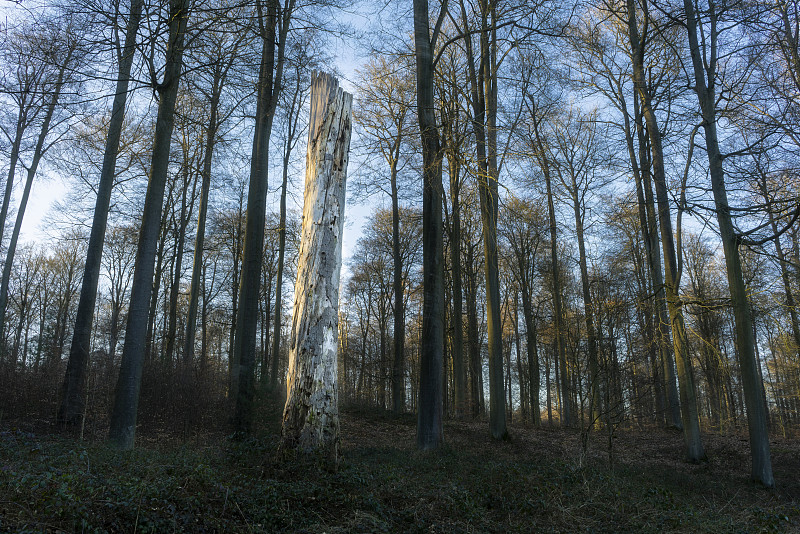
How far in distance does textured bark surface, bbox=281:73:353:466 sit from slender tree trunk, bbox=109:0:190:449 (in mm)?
2981

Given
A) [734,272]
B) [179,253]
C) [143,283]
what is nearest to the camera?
[143,283]

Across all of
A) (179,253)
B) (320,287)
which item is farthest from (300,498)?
(179,253)

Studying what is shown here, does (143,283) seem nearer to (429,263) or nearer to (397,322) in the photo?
(429,263)

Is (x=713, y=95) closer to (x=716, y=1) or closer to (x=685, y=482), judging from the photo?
(x=716, y=1)

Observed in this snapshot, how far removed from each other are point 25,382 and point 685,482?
15.0m

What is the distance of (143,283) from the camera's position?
26.8ft

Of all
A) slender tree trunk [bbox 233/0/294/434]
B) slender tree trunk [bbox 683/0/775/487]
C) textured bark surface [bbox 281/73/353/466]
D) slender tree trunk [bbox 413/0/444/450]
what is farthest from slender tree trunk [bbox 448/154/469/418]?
textured bark surface [bbox 281/73/353/466]

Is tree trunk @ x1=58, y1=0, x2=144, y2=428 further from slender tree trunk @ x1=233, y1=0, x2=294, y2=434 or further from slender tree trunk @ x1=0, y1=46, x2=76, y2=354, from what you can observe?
slender tree trunk @ x1=0, y1=46, x2=76, y2=354

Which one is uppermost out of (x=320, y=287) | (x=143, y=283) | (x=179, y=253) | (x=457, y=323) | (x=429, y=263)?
(x=179, y=253)

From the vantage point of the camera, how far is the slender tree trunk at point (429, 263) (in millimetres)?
9172

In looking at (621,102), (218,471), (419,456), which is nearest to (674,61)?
(621,102)

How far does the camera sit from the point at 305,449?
4.88m

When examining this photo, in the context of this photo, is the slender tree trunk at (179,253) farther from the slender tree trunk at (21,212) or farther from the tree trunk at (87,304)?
the tree trunk at (87,304)

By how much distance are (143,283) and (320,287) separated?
14.9ft
